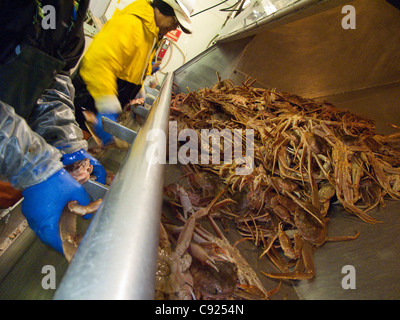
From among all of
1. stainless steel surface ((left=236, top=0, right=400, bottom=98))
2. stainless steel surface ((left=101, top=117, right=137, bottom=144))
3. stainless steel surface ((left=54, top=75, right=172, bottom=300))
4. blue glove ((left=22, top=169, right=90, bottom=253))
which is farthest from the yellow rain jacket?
stainless steel surface ((left=236, top=0, right=400, bottom=98))

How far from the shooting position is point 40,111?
130 centimetres

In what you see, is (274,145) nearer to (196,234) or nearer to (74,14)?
(196,234)

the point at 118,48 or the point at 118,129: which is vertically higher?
the point at 118,48

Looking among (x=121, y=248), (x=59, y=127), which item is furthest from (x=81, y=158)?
(x=121, y=248)

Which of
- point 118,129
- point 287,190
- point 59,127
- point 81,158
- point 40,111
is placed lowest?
point 287,190

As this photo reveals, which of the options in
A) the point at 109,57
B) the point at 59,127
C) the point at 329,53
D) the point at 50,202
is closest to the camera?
the point at 50,202

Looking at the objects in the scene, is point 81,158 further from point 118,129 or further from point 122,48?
point 122,48

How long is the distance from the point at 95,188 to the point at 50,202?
0.65ft

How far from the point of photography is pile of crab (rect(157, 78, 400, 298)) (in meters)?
1.30

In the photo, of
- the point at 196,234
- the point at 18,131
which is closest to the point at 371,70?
the point at 196,234

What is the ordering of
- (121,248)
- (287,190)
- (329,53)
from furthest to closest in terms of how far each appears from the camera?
(329,53), (287,190), (121,248)

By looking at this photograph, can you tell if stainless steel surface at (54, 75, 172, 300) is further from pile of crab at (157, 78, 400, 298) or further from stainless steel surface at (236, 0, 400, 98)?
stainless steel surface at (236, 0, 400, 98)

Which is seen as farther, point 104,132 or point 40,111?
point 104,132

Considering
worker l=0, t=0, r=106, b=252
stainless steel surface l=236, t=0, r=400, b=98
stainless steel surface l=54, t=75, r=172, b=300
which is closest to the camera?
stainless steel surface l=54, t=75, r=172, b=300
